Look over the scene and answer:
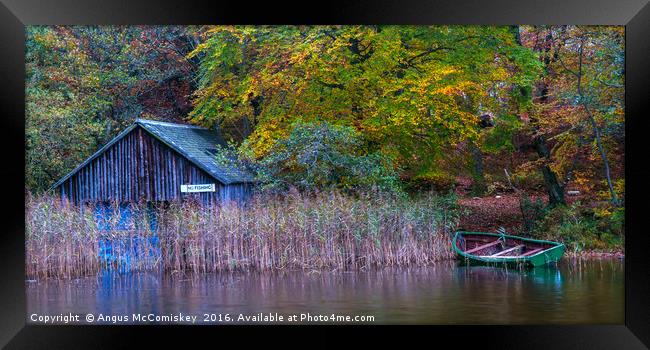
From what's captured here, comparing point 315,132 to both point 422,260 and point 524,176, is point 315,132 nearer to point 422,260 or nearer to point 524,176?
point 422,260

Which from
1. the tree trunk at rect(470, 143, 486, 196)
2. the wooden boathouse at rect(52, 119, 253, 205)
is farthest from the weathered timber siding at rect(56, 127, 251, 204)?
the tree trunk at rect(470, 143, 486, 196)

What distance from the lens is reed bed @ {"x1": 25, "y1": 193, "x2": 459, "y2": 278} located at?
1499 centimetres

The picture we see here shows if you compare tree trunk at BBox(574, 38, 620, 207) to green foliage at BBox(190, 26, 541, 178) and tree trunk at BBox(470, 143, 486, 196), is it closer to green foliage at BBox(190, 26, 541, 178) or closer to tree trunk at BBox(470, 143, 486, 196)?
green foliage at BBox(190, 26, 541, 178)

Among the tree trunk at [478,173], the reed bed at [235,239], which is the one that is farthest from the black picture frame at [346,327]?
the tree trunk at [478,173]

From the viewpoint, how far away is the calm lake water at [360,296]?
11352 mm

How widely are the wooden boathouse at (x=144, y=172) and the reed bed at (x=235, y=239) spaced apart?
1.99 m

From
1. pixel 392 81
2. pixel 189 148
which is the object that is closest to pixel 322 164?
pixel 392 81

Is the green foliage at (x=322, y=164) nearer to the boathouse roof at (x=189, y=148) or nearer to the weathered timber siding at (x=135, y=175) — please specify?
the boathouse roof at (x=189, y=148)

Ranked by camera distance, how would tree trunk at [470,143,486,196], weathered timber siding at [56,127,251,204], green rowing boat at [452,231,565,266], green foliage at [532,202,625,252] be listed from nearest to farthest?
green rowing boat at [452,231,565,266] → green foliage at [532,202,625,252] → weathered timber siding at [56,127,251,204] → tree trunk at [470,143,486,196]

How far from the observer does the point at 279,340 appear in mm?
8875

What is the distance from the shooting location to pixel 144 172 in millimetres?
18625

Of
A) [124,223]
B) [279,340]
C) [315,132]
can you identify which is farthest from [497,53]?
[279,340]

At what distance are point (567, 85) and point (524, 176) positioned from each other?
2.40 m

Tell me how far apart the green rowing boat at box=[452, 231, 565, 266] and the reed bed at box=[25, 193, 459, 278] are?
0.85m
